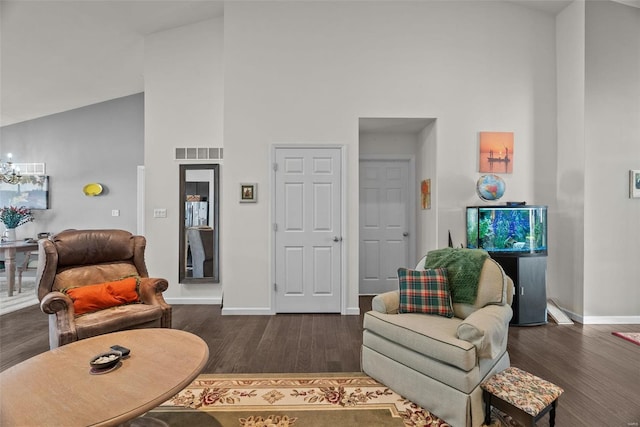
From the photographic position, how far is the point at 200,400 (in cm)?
208

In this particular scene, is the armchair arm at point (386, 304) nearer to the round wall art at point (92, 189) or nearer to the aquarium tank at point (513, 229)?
the aquarium tank at point (513, 229)

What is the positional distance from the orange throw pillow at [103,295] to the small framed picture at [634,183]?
5.34 meters

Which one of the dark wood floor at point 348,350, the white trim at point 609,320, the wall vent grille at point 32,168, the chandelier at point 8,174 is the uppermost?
the wall vent grille at point 32,168

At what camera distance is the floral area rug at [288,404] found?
1.88 metres

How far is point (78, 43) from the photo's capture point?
4.22m

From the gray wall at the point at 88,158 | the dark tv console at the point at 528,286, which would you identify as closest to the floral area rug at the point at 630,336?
the dark tv console at the point at 528,286

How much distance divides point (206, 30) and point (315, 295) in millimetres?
3948

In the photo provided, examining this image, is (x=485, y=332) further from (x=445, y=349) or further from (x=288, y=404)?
(x=288, y=404)

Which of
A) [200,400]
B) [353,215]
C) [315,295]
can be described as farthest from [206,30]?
[200,400]

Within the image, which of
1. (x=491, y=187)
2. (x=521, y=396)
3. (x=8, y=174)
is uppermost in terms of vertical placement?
(x=8, y=174)

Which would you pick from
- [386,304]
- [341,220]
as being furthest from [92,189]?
[386,304]

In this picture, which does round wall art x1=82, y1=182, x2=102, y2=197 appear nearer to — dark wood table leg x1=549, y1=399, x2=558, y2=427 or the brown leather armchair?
the brown leather armchair

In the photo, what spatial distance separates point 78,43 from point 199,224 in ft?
9.60

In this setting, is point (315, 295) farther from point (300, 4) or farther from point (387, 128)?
point (300, 4)
